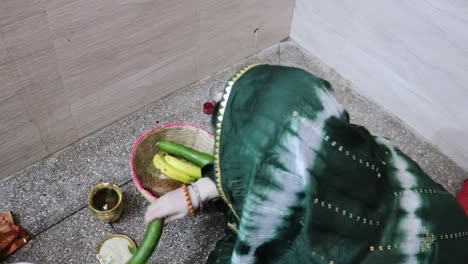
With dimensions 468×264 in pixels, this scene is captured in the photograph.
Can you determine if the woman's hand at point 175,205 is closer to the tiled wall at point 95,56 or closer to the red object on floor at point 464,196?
the tiled wall at point 95,56

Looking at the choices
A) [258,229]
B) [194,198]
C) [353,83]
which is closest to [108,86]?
[194,198]

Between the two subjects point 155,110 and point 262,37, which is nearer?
point 155,110

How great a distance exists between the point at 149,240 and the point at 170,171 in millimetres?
314

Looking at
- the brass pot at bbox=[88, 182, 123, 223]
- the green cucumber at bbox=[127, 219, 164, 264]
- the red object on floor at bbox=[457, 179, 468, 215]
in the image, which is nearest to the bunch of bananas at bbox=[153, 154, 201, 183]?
the brass pot at bbox=[88, 182, 123, 223]

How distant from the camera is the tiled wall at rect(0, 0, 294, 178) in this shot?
1.05 m

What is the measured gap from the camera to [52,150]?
4.33ft

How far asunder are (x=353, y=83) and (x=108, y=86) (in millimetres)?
862

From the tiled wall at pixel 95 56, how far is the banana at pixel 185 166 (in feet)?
1.06

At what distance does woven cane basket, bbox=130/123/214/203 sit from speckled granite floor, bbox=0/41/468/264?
0.32ft

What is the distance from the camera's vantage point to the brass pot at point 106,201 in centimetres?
116

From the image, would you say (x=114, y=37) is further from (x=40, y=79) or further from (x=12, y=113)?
(x=12, y=113)

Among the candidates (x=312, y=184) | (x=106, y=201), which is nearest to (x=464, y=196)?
(x=312, y=184)

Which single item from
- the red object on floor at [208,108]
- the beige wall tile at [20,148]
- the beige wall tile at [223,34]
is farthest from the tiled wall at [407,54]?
the beige wall tile at [20,148]

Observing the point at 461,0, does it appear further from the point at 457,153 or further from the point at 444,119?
the point at 457,153
